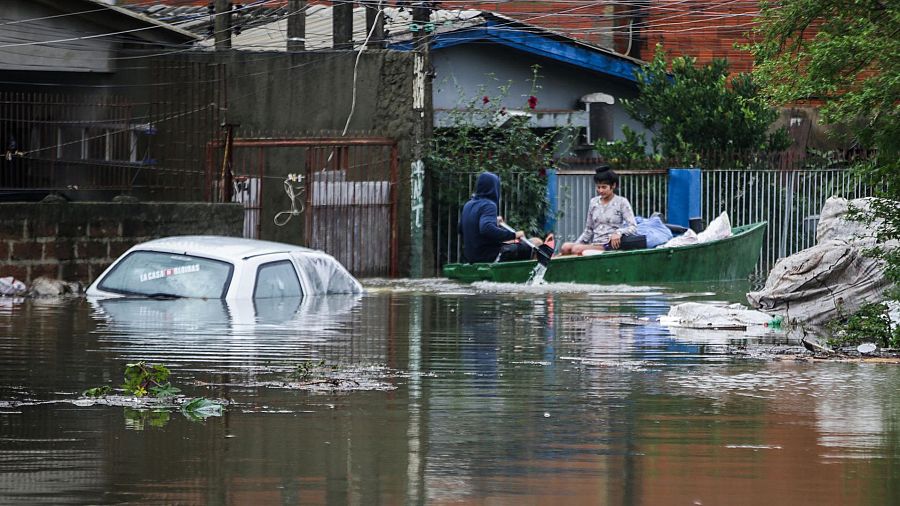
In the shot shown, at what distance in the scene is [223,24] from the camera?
23625mm

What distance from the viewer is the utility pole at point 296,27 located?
24.2 meters

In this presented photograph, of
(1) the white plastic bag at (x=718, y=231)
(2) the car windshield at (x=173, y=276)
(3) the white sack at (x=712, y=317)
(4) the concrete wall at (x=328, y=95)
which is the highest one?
(4) the concrete wall at (x=328, y=95)

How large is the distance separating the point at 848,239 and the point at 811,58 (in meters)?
3.09

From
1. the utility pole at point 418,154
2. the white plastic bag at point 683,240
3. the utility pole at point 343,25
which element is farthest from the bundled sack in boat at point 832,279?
the utility pole at point 343,25

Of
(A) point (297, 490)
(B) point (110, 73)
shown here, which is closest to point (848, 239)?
(A) point (297, 490)

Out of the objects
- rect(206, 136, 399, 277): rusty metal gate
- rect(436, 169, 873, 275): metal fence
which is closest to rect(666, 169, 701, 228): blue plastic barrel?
rect(436, 169, 873, 275): metal fence

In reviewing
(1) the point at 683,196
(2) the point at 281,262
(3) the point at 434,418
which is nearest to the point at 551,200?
(1) the point at 683,196

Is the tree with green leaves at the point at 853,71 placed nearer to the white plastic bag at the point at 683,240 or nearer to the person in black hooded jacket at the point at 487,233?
the person in black hooded jacket at the point at 487,233

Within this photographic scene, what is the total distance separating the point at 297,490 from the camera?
22.2ft

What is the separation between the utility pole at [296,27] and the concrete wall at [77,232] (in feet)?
19.1

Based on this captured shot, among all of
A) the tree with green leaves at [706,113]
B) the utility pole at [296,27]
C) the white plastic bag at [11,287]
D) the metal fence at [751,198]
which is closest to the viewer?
the white plastic bag at [11,287]

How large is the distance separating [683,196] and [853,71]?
1344 cm

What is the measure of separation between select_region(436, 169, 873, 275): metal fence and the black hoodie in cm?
450

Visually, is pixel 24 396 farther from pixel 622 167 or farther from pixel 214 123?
pixel 622 167
